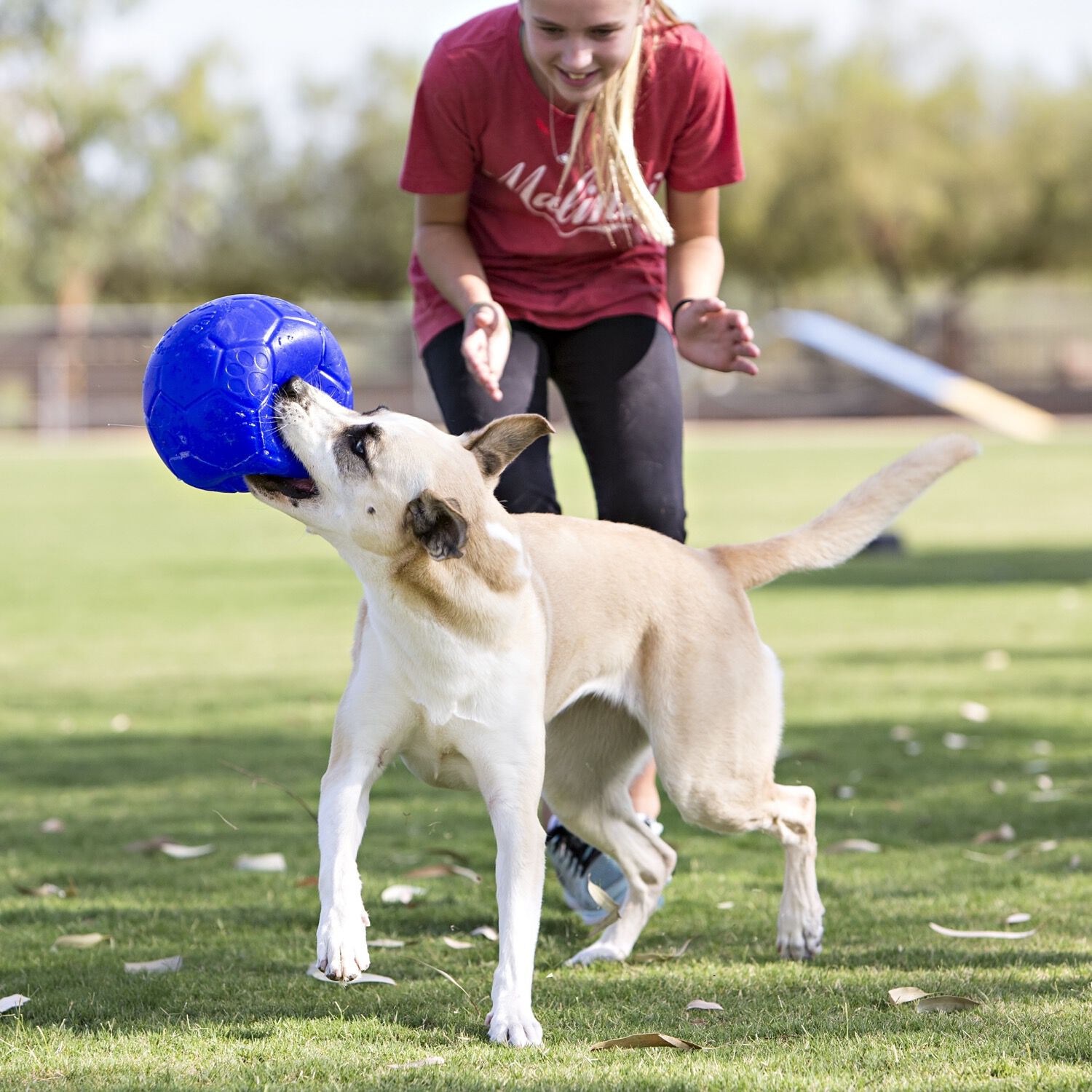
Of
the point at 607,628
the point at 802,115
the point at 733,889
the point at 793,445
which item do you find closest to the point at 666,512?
the point at 607,628

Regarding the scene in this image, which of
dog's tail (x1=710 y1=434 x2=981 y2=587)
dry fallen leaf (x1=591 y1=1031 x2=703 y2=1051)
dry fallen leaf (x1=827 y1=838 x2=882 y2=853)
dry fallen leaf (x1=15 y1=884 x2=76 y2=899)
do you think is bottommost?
dry fallen leaf (x1=827 y1=838 x2=882 y2=853)

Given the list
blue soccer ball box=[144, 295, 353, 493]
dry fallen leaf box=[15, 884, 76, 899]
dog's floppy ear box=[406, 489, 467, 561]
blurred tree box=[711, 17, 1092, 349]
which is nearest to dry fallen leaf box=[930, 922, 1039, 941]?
dog's floppy ear box=[406, 489, 467, 561]

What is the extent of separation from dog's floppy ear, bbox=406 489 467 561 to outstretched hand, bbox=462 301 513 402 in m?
0.79

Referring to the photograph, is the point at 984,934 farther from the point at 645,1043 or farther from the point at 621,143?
the point at 621,143

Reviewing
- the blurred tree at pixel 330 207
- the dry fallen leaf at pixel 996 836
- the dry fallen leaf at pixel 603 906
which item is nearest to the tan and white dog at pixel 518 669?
the dry fallen leaf at pixel 603 906

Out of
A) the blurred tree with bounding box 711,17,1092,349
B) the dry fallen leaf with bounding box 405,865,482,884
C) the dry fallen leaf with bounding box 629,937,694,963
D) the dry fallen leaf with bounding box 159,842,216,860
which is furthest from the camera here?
the blurred tree with bounding box 711,17,1092,349

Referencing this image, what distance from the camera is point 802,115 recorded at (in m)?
51.6

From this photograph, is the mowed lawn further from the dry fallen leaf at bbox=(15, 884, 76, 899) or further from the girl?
the girl

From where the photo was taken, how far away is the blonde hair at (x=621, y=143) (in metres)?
4.71

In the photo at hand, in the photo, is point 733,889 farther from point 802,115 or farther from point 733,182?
point 802,115

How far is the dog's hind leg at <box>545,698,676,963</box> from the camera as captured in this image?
468cm

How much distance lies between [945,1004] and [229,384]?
2.27 m

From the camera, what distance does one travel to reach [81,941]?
15.2 feet

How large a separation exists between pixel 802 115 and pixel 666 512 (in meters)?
49.0
